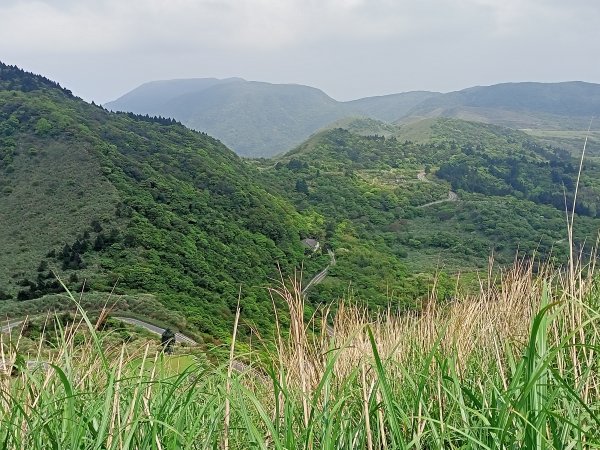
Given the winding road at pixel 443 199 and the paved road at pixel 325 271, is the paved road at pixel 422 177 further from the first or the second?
the paved road at pixel 325 271

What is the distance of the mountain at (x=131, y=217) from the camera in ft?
138

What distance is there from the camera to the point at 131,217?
5303 centimetres

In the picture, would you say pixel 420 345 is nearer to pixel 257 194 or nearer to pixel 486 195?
pixel 257 194

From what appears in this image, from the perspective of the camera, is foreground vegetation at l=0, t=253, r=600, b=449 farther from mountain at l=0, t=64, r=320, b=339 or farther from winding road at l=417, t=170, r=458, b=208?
winding road at l=417, t=170, r=458, b=208

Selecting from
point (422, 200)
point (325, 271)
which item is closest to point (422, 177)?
point (422, 200)

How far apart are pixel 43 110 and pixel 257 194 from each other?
98.8ft

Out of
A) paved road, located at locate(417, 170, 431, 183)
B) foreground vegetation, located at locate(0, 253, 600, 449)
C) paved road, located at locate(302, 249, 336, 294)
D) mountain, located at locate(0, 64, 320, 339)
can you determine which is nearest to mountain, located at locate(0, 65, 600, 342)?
mountain, located at locate(0, 64, 320, 339)

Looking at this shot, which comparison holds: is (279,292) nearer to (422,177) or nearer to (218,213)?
(218,213)

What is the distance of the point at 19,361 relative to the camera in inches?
87.9

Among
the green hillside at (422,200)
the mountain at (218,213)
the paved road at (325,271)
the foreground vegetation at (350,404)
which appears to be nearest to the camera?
the foreground vegetation at (350,404)

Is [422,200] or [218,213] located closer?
[218,213]

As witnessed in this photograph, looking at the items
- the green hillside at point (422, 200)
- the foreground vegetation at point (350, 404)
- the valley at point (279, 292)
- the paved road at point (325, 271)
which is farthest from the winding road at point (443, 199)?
the foreground vegetation at point (350, 404)

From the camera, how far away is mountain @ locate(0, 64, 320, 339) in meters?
42.2

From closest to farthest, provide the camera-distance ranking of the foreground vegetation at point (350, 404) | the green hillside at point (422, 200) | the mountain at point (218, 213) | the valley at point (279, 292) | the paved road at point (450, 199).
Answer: the foreground vegetation at point (350, 404), the valley at point (279, 292), the mountain at point (218, 213), the green hillside at point (422, 200), the paved road at point (450, 199)
